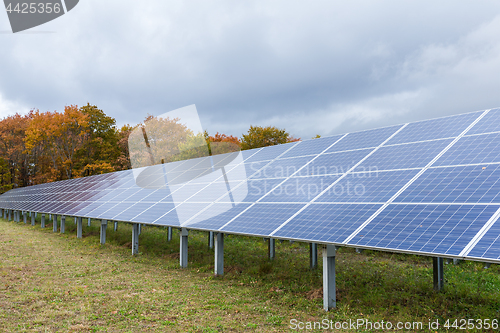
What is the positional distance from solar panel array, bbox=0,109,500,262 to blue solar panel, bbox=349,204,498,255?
24mm

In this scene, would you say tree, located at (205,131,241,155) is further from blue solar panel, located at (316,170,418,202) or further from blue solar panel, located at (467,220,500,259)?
blue solar panel, located at (467,220,500,259)

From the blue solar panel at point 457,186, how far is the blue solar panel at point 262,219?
12.8 feet

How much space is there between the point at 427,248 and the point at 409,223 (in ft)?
4.02

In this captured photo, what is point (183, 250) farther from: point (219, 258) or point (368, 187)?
point (368, 187)

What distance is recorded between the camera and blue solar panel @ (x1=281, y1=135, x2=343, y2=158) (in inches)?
686

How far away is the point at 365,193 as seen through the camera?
1152 cm

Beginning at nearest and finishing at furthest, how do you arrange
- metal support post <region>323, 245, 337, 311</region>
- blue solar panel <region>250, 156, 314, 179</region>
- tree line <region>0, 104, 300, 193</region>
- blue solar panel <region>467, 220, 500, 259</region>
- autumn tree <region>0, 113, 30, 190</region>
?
1. blue solar panel <region>467, 220, 500, 259</region>
2. metal support post <region>323, 245, 337, 311</region>
3. blue solar panel <region>250, 156, 314, 179</region>
4. tree line <region>0, 104, 300, 193</region>
5. autumn tree <region>0, 113, 30, 190</region>

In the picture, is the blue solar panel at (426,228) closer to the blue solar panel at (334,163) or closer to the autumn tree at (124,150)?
the blue solar panel at (334,163)

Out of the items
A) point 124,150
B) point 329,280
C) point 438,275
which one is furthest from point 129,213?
point 124,150

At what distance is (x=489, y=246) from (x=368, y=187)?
469 centimetres

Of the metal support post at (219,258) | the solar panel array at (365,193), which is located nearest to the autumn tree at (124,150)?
the solar panel array at (365,193)

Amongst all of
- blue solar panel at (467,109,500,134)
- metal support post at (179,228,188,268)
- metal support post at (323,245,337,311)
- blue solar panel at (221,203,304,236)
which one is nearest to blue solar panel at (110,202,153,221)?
metal support post at (179,228,188,268)

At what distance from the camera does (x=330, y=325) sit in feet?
30.1

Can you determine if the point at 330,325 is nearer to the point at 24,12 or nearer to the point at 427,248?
the point at 427,248
